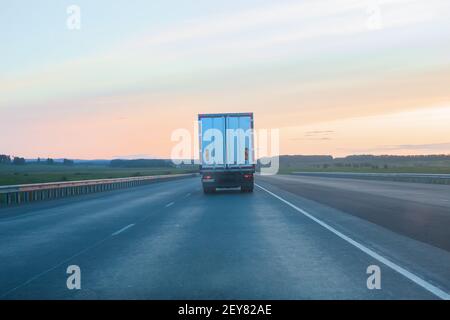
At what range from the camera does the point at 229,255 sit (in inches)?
444

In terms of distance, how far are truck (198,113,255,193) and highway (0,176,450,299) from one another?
34.8 ft

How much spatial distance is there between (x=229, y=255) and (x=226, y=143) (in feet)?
66.3

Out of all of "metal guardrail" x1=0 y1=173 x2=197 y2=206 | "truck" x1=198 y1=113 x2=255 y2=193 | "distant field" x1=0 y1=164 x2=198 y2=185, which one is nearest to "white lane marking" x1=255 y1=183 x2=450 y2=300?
"truck" x1=198 y1=113 x2=255 y2=193

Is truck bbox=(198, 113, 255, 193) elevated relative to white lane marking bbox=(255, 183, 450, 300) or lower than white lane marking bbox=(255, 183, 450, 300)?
elevated

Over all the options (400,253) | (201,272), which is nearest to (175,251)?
(201,272)

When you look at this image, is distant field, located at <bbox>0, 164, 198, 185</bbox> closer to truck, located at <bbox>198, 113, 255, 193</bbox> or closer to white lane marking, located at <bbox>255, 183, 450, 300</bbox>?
truck, located at <bbox>198, 113, 255, 193</bbox>

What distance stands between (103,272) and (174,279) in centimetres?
143

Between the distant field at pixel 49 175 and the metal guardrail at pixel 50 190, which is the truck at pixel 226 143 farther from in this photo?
the distant field at pixel 49 175

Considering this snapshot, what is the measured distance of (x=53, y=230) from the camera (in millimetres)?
16328

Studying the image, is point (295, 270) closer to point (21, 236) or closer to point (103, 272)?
point (103, 272)

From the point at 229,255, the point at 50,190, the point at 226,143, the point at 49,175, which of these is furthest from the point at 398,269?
the point at 49,175

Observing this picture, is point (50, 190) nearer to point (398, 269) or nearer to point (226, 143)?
point (226, 143)

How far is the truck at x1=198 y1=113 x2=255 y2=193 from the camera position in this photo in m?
31.2

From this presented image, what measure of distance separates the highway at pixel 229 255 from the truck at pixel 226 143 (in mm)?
10593
